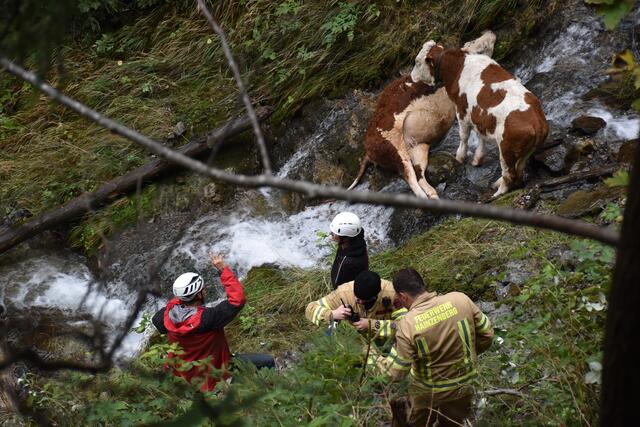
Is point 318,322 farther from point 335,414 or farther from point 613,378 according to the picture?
point 613,378

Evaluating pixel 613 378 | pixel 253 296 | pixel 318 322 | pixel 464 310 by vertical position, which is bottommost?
pixel 253 296

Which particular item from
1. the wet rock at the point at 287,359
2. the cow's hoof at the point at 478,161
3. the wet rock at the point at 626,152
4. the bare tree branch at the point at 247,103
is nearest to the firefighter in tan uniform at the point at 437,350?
the bare tree branch at the point at 247,103

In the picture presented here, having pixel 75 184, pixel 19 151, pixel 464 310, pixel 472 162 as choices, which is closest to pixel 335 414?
pixel 464 310

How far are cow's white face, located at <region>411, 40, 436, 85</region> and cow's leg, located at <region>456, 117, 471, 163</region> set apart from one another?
690 millimetres

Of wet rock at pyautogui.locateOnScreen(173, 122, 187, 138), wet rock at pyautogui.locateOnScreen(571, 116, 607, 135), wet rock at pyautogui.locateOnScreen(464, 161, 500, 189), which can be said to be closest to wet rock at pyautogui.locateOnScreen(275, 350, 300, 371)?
wet rock at pyautogui.locateOnScreen(464, 161, 500, 189)

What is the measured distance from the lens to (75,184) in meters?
9.08

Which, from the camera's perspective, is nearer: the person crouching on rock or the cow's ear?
the person crouching on rock

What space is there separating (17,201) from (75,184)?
835 mm

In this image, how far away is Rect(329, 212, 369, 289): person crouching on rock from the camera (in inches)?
202

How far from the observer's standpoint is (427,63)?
7414mm

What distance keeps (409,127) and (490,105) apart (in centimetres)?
128

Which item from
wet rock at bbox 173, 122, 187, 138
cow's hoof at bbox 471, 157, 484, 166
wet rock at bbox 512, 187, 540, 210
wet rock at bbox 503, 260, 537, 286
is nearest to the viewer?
wet rock at bbox 503, 260, 537, 286

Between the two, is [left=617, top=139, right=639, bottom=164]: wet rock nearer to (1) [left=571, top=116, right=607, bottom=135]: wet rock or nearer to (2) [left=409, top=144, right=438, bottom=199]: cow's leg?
(1) [left=571, top=116, right=607, bottom=135]: wet rock

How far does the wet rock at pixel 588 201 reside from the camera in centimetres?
571
